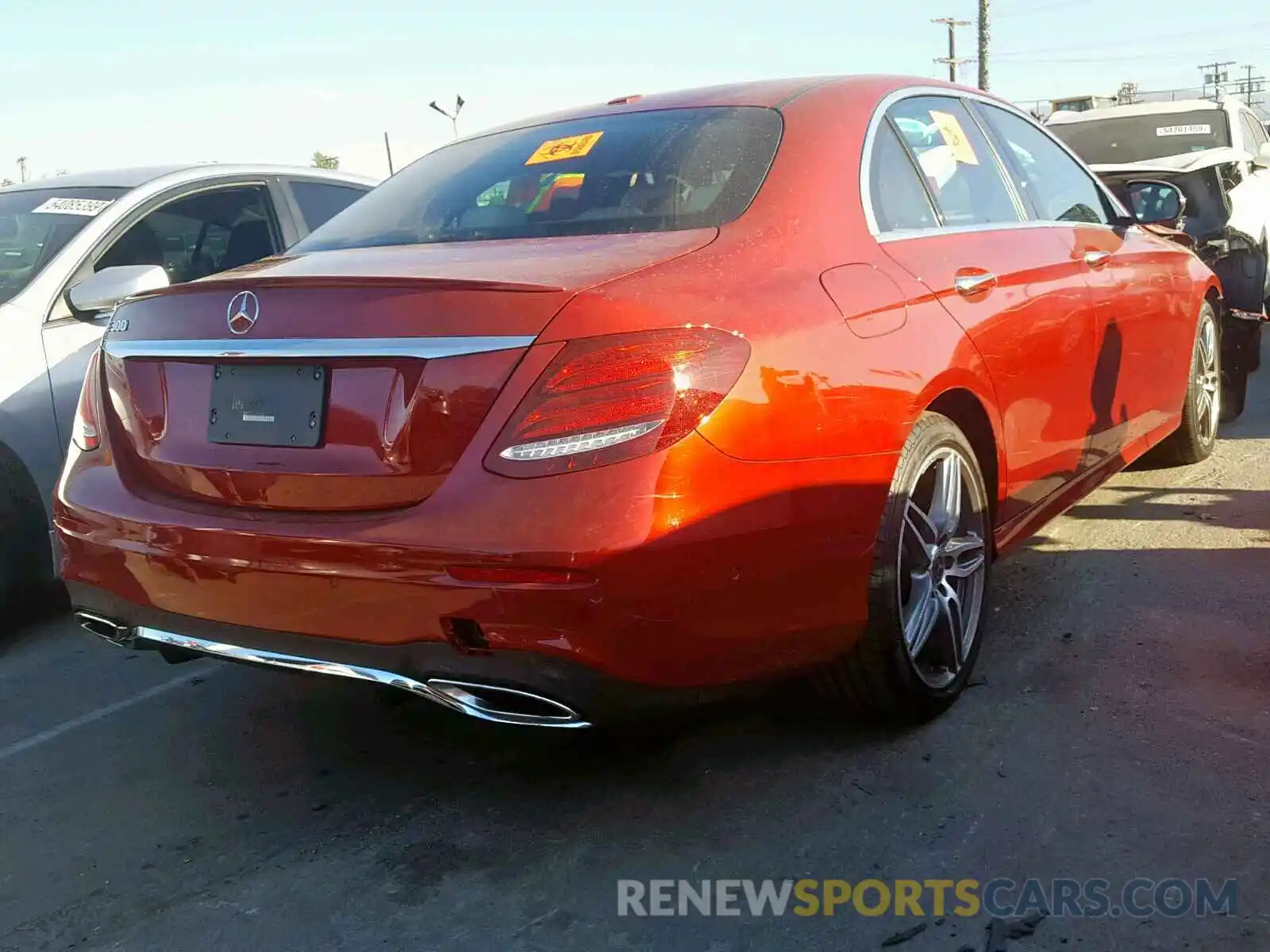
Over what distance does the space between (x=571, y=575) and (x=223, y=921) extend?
3.10ft

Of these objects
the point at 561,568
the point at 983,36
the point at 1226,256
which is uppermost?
the point at 983,36

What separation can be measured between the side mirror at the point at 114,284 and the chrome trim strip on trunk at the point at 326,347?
1574 mm

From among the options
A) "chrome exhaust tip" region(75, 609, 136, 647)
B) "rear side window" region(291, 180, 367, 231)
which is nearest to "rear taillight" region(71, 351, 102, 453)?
"chrome exhaust tip" region(75, 609, 136, 647)

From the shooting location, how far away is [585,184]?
298 centimetres

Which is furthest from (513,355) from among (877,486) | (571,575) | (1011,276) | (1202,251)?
(1202,251)

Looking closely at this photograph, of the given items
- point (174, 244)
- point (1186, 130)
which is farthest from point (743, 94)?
point (1186, 130)

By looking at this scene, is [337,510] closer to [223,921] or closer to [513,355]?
[513,355]

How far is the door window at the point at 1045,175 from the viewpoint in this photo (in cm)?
387

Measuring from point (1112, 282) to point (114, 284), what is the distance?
3.29 meters

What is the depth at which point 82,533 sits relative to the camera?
8.96 feet

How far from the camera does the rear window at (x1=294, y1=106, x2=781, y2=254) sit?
9.11 ft

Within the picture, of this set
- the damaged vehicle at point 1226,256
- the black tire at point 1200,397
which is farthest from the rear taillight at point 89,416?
the damaged vehicle at point 1226,256

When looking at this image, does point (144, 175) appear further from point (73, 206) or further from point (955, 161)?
point (955, 161)

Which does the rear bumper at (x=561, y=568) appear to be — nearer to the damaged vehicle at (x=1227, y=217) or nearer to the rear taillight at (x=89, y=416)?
the rear taillight at (x=89, y=416)
